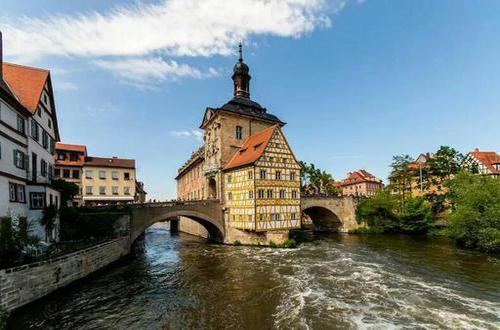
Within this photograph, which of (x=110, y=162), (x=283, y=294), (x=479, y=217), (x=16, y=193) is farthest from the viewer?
(x=110, y=162)

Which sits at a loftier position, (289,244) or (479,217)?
(479,217)

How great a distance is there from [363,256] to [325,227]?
18145 mm

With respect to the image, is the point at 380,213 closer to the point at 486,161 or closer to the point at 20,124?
the point at 486,161

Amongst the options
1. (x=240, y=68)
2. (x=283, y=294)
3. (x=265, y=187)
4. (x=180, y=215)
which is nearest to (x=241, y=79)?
(x=240, y=68)

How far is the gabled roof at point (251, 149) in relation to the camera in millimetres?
25656

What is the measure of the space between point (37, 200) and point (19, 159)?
2758 millimetres

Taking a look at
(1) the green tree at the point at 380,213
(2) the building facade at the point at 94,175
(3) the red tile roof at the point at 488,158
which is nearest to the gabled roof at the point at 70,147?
(2) the building facade at the point at 94,175

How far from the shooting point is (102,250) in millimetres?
18000

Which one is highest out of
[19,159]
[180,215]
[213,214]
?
[19,159]

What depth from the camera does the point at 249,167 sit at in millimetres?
25422

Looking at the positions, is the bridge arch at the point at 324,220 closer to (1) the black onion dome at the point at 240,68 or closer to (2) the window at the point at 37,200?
(1) the black onion dome at the point at 240,68

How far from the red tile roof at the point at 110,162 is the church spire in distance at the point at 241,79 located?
59.6ft

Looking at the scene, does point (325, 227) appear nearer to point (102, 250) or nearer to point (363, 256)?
point (363, 256)

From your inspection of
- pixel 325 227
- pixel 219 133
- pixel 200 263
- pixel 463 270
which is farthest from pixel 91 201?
pixel 463 270
